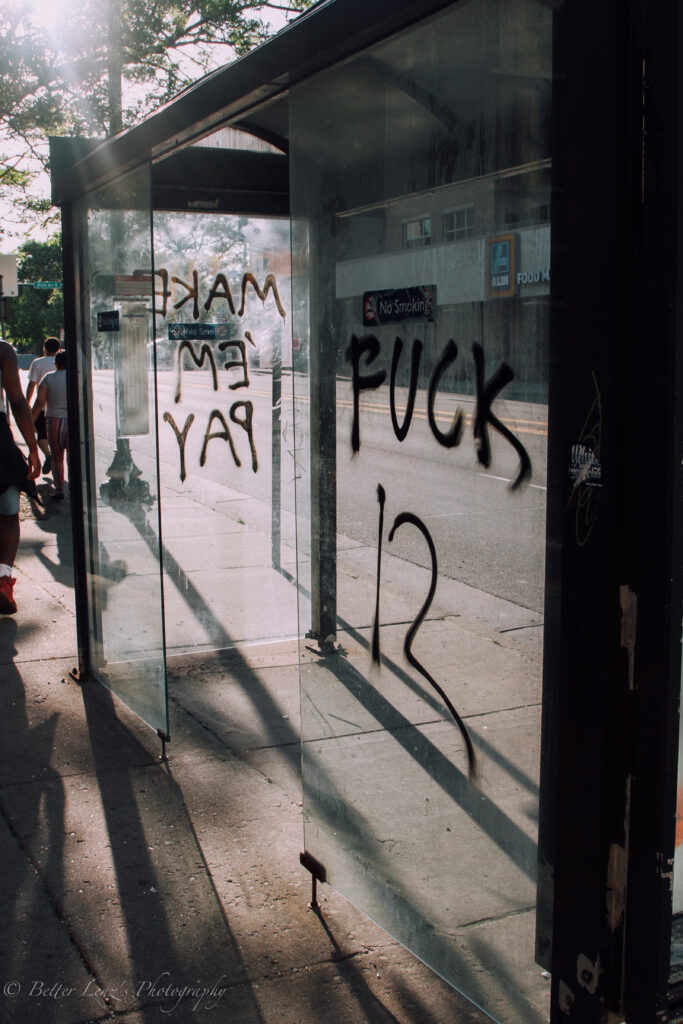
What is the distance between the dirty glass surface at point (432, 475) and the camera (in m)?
2.18

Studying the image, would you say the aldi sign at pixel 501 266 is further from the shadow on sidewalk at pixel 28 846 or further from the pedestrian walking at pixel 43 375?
the pedestrian walking at pixel 43 375

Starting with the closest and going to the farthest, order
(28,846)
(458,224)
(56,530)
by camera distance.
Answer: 1. (458,224)
2. (28,846)
3. (56,530)

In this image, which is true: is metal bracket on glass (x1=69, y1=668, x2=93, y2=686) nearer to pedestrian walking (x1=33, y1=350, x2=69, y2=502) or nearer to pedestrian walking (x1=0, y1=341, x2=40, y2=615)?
pedestrian walking (x1=0, y1=341, x2=40, y2=615)

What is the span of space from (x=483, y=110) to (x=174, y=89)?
1401 centimetres

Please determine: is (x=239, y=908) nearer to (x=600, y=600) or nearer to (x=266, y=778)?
(x=266, y=778)

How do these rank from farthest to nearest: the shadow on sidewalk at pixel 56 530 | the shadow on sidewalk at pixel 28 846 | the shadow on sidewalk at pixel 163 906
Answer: the shadow on sidewalk at pixel 56 530 < the shadow on sidewalk at pixel 28 846 < the shadow on sidewalk at pixel 163 906

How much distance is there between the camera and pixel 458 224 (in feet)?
7.75

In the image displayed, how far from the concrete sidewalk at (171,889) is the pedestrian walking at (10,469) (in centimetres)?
144

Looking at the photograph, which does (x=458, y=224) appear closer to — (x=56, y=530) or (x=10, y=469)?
(x=10, y=469)

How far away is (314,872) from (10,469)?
3.78 meters

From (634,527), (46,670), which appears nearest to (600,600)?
(634,527)

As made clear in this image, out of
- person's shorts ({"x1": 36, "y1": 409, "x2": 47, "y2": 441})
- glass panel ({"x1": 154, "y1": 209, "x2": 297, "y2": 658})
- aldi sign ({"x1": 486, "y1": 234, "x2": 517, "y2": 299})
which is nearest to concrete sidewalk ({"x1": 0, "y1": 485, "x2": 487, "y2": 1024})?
glass panel ({"x1": 154, "y1": 209, "x2": 297, "y2": 658})

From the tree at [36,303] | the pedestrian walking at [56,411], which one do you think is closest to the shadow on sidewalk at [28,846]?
the pedestrian walking at [56,411]

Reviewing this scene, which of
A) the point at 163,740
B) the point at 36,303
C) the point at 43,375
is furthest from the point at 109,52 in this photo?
the point at 36,303
